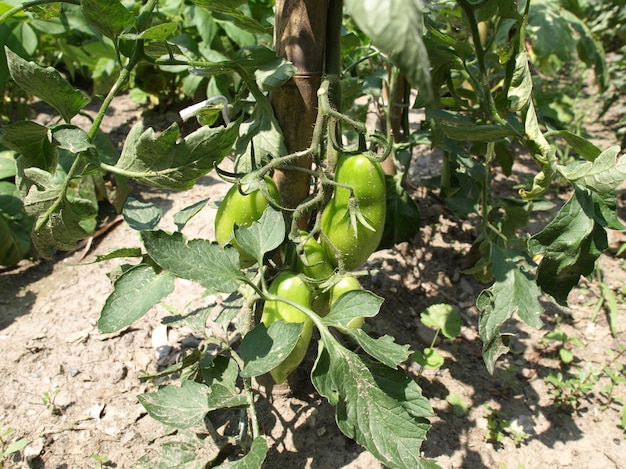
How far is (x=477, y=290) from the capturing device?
1.77 m

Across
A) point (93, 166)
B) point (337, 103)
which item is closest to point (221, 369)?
point (93, 166)

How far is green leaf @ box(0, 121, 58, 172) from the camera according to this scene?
0.83 metres

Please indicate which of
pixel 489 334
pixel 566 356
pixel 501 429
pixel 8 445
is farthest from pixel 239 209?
pixel 566 356

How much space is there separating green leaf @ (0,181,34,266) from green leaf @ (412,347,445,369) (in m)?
1.36

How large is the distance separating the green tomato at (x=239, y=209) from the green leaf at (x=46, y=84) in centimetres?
29

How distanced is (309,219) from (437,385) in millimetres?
645

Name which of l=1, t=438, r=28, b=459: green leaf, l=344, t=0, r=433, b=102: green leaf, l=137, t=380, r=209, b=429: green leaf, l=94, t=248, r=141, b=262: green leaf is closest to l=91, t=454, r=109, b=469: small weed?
l=1, t=438, r=28, b=459: green leaf

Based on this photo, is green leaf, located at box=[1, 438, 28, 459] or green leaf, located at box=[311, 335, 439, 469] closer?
green leaf, located at box=[311, 335, 439, 469]

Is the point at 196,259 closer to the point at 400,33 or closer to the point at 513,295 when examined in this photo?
the point at 400,33

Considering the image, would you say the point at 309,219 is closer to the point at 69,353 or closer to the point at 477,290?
the point at 69,353

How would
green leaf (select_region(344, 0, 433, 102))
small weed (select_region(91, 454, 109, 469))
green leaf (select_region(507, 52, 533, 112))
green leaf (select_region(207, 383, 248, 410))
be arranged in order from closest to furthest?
green leaf (select_region(344, 0, 433, 102))
green leaf (select_region(207, 383, 248, 410))
green leaf (select_region(507, 52, 533, 112))
small weed (select_region(91, 454, 109, 469))

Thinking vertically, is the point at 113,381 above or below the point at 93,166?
below

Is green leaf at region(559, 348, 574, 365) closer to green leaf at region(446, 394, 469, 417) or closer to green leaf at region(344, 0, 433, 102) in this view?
green leaf at region(446, 394, 469, 417)

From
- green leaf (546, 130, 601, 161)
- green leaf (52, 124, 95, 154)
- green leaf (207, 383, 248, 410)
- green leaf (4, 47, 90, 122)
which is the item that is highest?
green leaf (4, 47, 90, 122)
